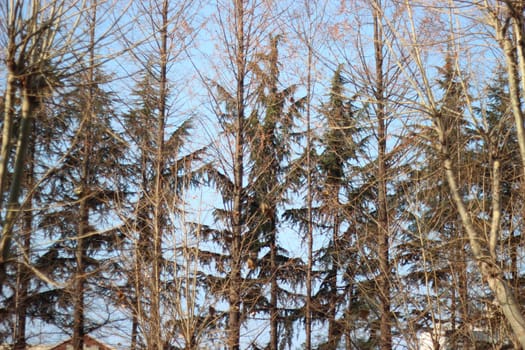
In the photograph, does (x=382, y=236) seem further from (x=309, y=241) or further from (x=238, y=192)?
(x=309, y=241)

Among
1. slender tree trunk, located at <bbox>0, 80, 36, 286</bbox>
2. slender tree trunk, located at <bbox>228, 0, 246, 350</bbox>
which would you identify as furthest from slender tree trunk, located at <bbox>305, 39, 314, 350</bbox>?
slender tree trunk, located at <bbox>0, 80, 36, 286</bbox>

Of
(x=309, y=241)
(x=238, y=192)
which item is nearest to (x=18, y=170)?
(x=238, y=192)

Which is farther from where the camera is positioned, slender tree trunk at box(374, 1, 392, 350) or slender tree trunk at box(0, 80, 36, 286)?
slender tree trunk at box(374, 1, 392, 350)

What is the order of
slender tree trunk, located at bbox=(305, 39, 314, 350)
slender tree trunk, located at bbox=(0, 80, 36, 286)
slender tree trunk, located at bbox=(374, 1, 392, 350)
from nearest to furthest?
slender tree trunk, located at bbox=(0, 80, 36, 286) < slender tree trunk, located at bbox=(374, 1, 392, 350) < slender tree trunk, located at bbox=(305, 39, 314, 350)

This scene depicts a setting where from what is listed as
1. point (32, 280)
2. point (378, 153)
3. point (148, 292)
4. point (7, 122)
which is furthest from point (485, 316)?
point (32, 280)

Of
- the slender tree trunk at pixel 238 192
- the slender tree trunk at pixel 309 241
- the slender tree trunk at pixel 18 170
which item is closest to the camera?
the slender tree trunk at pixel 18 170

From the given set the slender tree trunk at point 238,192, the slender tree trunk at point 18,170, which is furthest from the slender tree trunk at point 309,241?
the slender tree trunk at point 18,170

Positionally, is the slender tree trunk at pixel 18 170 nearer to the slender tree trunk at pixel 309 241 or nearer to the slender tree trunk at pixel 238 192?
the slender tree trunk at pixel 238 192

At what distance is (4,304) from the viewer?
16000 millimetres

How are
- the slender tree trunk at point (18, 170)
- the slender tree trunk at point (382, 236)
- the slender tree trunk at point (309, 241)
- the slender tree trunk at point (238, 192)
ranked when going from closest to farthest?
the slender tree trunk at point (18, 170) < the slender tree trunk at point (238, 192) < the slender tree trunk at point (382, 236) < the slender tree trunk at point (309, 241)

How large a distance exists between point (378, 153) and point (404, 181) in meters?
1.47

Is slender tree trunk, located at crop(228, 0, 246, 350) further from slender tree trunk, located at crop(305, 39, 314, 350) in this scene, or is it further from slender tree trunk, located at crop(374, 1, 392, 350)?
slender tree trunk, located at crop(305, 39, 314, 350)

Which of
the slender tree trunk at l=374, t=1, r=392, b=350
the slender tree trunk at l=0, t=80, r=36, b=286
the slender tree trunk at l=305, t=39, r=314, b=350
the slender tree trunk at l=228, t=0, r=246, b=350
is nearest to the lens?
the slender tree trunk at l=0, t=80, r=36, b=286

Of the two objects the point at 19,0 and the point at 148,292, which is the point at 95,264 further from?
the point at 19,0
